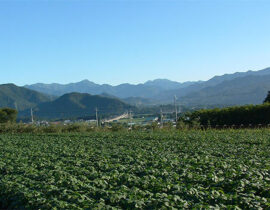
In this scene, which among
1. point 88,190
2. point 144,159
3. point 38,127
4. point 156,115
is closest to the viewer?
point 88,190

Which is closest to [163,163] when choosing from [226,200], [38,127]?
[226,200]

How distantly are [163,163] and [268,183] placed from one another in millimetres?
2942

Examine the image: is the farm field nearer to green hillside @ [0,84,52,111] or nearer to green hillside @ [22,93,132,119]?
green hillside @ [22,93,132,119]

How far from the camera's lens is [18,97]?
84875 millimetres

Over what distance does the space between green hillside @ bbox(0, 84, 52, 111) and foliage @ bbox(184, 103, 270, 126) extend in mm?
62250

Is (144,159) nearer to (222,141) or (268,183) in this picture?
(268,183)

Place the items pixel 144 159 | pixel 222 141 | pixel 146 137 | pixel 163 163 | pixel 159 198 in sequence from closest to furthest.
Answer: pixel 159 198
pixel 163 163
pixel 144 159
pixel 222 141
pixel 146 137

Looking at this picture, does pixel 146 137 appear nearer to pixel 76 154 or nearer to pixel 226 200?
pixel 76 154

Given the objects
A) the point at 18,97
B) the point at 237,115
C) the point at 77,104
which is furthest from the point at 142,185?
the point at 18,97

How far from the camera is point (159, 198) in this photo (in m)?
4.96

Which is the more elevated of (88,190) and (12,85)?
(12,85)

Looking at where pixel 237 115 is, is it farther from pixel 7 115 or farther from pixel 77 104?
pixel 77 104

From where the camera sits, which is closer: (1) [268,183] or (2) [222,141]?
(1) [268,183]

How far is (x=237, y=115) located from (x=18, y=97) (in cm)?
7481
